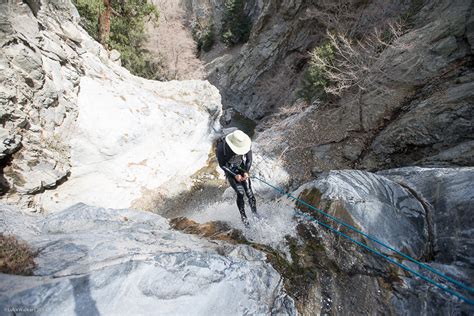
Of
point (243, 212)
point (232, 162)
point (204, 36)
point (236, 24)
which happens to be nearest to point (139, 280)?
point (232, 162)

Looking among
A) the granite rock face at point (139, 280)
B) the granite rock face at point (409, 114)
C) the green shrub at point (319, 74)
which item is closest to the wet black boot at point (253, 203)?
the granite rock face at point (139, 280)

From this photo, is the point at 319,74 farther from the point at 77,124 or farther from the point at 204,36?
the point at 204,36

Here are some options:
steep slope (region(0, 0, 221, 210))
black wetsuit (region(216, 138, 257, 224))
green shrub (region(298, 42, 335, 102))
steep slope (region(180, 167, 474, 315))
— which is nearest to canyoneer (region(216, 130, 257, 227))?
black wetsuit (region(216, 138, 257, 224))

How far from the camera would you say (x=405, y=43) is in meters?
11.2

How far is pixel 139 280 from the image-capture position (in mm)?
3227

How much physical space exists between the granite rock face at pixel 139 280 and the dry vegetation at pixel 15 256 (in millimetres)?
110

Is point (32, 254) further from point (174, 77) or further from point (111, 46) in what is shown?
point (174, 77)

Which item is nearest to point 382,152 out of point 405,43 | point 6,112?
point 405,43

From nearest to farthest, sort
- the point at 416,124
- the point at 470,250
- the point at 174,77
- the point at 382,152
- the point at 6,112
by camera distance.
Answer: the point at 470,250
the point at 6,112
the point at 416,124
the point at 382,152
the point at 174,77

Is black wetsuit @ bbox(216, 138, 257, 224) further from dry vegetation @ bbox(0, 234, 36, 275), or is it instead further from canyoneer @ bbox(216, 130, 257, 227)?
dry vegetation @ bbox(0, 234, 36, 275)

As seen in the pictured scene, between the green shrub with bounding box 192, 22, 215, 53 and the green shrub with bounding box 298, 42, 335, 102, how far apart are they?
86.9 feet

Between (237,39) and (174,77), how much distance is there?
45.7ft

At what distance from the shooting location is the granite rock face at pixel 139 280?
114 inches

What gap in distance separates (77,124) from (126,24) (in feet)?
33.0
